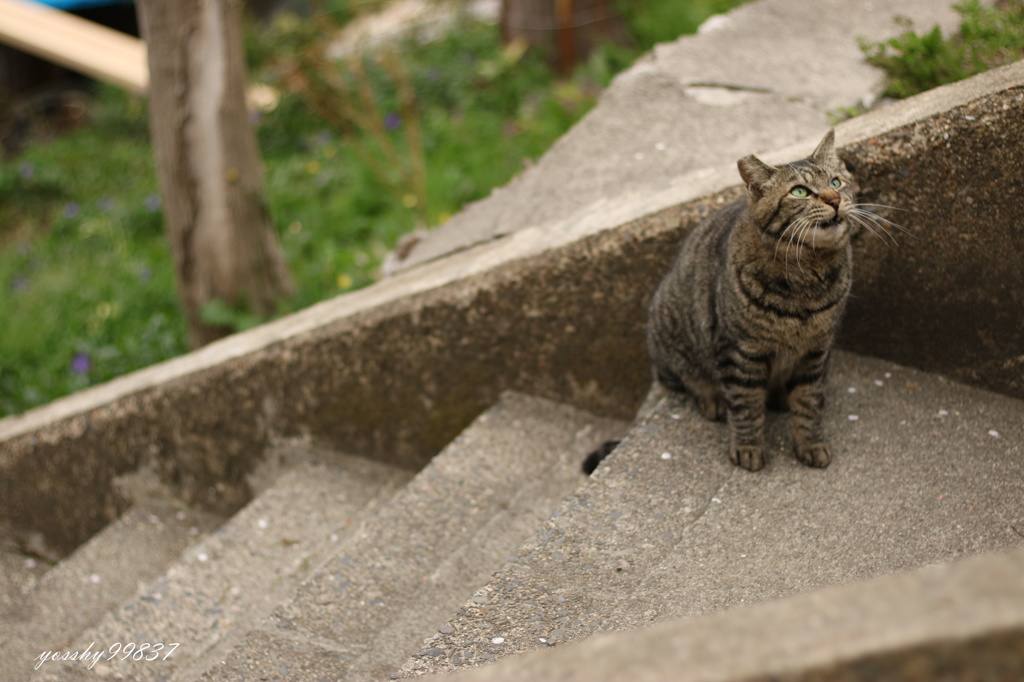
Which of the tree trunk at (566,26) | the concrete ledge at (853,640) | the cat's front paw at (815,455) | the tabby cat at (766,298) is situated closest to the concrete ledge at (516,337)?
the tabby cat at (766,298)

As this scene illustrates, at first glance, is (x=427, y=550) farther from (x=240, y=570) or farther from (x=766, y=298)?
(x=766, y=298)

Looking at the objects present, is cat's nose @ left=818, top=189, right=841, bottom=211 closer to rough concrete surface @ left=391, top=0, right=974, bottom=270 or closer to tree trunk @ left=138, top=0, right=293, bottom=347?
rough concrete surface @ left=391, top=0, right=974, bottom=270

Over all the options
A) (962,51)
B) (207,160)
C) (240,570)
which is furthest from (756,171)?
(207,160)

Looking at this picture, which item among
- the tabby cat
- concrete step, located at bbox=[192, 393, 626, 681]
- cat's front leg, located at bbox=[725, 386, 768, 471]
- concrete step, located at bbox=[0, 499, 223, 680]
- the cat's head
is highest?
the cat's head

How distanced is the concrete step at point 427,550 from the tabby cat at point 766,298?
22.7 inches

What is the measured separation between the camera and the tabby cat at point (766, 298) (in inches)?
86.0

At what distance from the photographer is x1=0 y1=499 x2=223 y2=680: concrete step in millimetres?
2951

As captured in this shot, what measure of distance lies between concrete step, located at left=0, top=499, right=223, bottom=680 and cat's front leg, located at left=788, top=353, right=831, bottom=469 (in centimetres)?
225

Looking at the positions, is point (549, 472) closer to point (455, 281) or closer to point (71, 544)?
point (455, 281)

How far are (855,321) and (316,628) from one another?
1.78m

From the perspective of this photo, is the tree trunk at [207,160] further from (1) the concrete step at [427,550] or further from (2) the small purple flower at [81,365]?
(1) the concrete step at [427,550]

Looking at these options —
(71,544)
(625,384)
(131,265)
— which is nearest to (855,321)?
(625,384)

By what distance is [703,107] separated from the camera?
11.8 ft

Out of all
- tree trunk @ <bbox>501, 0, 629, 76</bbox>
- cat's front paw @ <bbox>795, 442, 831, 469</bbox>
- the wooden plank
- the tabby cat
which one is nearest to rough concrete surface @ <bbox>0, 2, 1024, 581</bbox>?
the tabby cat
